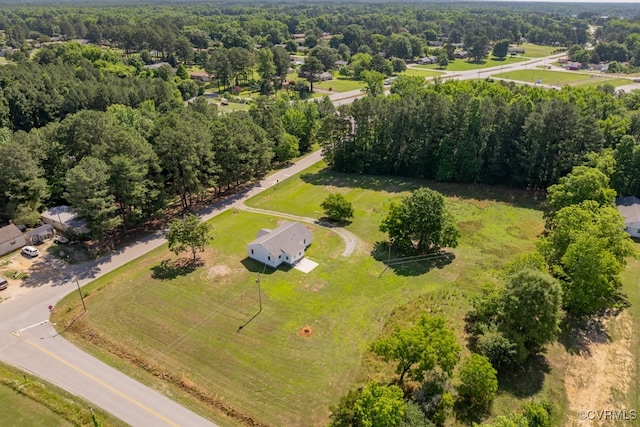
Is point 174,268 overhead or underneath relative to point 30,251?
underneath

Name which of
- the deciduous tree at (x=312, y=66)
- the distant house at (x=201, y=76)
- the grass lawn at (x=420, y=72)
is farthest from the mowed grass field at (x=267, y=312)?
the grass lawn at (x=420, y=72)

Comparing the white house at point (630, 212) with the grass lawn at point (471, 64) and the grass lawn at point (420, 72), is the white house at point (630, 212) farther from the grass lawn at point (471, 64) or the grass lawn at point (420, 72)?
the grass lawn at point (471, 64)

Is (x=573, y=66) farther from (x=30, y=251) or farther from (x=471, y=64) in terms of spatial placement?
(x=30, y=251)

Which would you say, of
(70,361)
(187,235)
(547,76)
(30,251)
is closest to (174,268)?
(187,235)

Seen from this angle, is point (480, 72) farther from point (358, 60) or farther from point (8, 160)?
point (8, 160)

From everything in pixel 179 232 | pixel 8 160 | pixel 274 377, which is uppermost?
pixel 8 160

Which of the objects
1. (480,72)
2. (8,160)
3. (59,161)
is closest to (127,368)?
(8,160)
